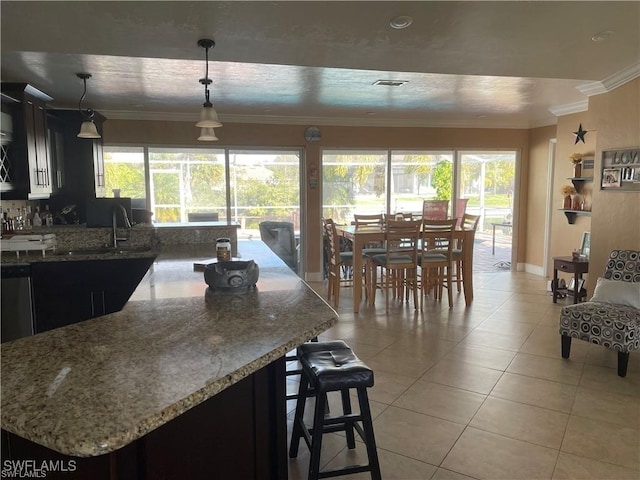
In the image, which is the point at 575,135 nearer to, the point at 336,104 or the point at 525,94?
the point at 525,94

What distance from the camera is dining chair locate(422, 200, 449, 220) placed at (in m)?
7.36

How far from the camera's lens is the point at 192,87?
15.2 feet

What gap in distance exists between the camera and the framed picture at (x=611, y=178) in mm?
4148

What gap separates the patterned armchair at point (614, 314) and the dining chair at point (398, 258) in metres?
1.84

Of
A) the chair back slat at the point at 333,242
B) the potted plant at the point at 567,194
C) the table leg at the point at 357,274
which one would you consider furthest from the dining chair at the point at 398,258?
the potted plant at the point at 567,194

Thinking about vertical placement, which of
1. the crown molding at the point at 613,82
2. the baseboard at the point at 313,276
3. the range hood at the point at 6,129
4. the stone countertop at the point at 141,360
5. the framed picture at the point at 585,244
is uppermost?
the crown molding at the point at 613,82

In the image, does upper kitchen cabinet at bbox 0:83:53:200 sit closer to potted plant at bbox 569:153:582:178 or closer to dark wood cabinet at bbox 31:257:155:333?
dark wood cabinet at bbox 31:257:155:333

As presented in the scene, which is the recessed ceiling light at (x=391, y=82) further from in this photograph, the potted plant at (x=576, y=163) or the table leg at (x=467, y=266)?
the potted plant at (x=576, y=163)

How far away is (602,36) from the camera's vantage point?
2926mm

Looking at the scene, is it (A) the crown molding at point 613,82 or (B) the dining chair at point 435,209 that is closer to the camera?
(A) the crown molding at point 613,82

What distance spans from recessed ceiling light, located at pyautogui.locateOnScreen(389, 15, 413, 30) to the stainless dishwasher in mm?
3075

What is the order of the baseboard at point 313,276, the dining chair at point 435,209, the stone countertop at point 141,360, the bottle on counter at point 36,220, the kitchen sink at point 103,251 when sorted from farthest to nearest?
the dining chair at point 435,209 → the baseboard at point 313,276 → the bottle on counter at point 36,220 → the kitchen sink at point 103,251 → the stone countertop at point 141,360

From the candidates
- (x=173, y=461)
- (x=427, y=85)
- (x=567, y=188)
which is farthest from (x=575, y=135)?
(x=173, y=461)

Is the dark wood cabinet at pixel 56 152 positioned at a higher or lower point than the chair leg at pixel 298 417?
higher
